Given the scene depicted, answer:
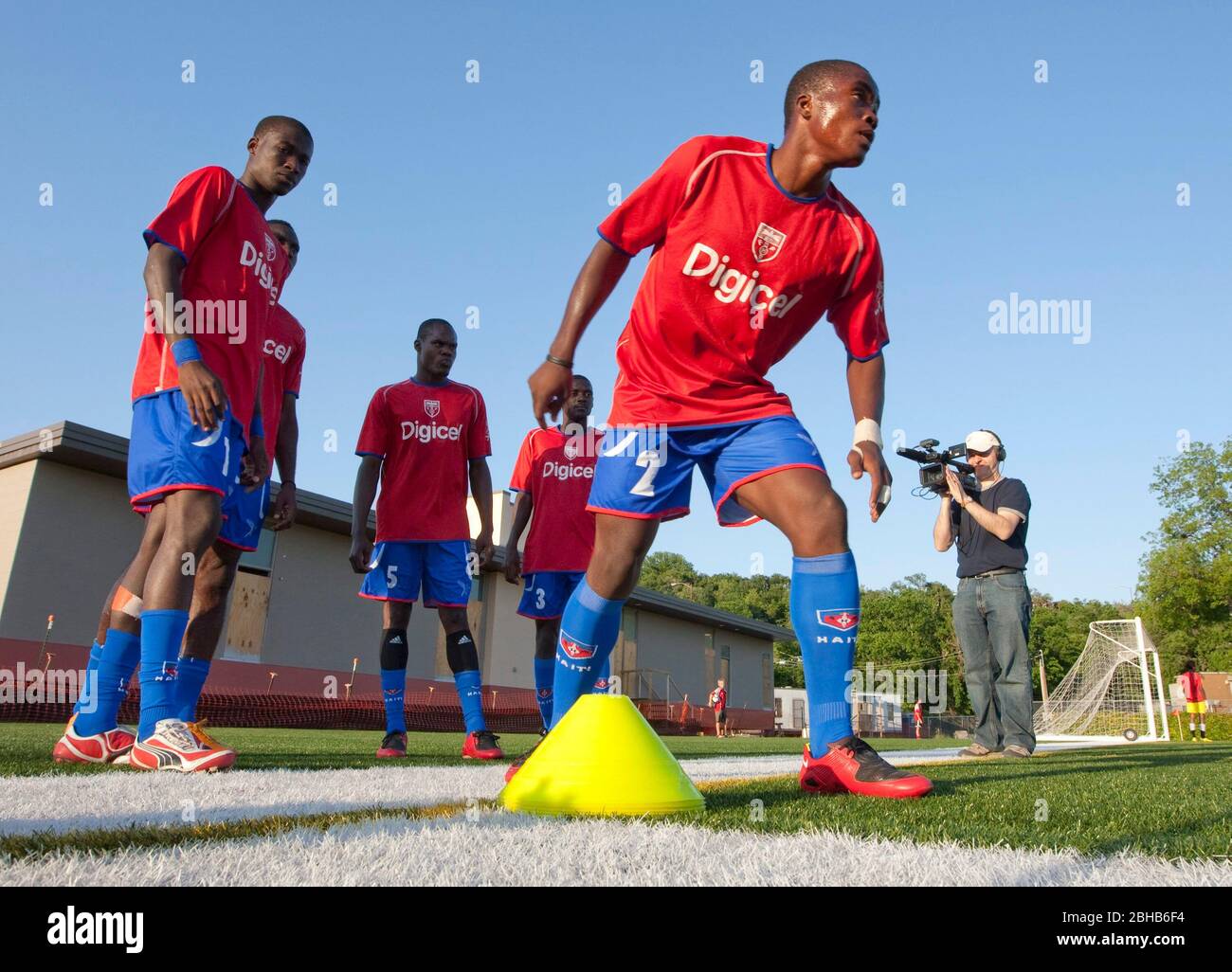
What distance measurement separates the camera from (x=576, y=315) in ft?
11.0

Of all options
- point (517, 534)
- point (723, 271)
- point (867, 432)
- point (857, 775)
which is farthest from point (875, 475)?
point (517, 534)

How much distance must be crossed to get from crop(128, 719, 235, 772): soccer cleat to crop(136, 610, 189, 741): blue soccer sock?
0.30 ft

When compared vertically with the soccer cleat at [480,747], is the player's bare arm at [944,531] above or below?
above

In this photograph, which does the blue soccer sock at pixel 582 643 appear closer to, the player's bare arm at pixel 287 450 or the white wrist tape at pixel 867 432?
the white wrist tape at pixel 867 432

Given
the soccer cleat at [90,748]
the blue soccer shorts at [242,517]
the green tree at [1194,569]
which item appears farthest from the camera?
the green tree at [1194,569]

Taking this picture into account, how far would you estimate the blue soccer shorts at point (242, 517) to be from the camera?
4152 millimetres

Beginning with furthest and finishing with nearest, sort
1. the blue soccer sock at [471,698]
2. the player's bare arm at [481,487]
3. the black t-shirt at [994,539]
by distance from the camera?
the black t-shirt at [994,539], the player's bare arm at [481,487], the blue soccer sock at [471,698]

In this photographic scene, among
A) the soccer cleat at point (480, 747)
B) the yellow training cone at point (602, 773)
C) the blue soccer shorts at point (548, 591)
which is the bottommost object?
the soccer cleat at point (480, 747)

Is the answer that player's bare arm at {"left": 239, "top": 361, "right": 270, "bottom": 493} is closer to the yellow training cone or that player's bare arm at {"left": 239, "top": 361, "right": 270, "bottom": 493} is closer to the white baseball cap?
the yellow training cone

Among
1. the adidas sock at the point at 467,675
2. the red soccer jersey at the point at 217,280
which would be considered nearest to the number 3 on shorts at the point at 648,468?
the red soccer jersey at the point at 217,280

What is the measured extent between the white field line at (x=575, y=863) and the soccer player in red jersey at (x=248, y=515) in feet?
6.93

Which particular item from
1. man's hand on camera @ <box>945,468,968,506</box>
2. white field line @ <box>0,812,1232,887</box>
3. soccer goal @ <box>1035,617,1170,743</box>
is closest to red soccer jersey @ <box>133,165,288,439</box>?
white field line @ <box>0,812,1232,887</box>

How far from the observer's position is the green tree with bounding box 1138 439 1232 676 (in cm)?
4631
